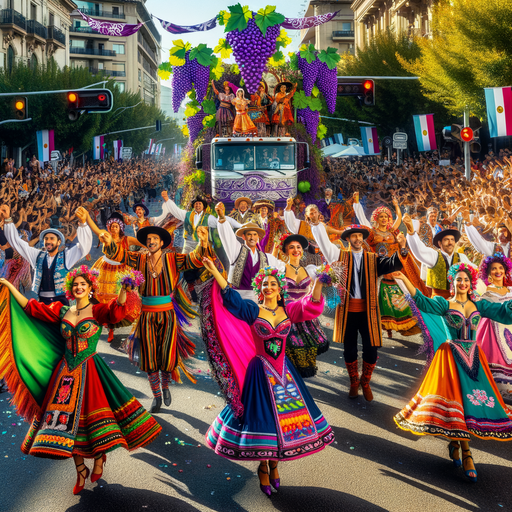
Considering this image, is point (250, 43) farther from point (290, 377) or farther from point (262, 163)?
point (290, 377)

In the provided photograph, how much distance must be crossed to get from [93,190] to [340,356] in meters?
14.6

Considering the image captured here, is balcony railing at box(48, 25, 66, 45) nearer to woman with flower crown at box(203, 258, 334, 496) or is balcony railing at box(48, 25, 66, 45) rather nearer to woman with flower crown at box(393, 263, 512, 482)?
woman with flower crown at box(203, 258, 334, 496)

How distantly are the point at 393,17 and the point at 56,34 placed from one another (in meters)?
27.3

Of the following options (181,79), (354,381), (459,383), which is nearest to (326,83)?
(181,79)

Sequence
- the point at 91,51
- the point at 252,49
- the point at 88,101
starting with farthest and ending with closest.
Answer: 1. the point at 91,51
2. the point at 88,101
3. the point at 252,49

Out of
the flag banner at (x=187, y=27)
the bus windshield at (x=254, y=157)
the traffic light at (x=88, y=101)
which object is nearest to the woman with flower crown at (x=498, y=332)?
the bus windshield at (x=254, y=157)

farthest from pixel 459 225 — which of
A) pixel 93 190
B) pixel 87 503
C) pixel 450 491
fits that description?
pixel 93 190

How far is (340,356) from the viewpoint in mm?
7895

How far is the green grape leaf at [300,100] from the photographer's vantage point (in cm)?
1291

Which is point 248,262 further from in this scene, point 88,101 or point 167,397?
point 88,101

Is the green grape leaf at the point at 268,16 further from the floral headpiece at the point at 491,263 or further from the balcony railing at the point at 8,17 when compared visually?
the balcony railing at the point at 8,17

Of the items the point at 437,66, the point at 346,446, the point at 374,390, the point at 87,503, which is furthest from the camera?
the point at 437,66

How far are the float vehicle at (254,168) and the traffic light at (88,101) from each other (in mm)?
5123

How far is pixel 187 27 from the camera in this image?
14.0 m
